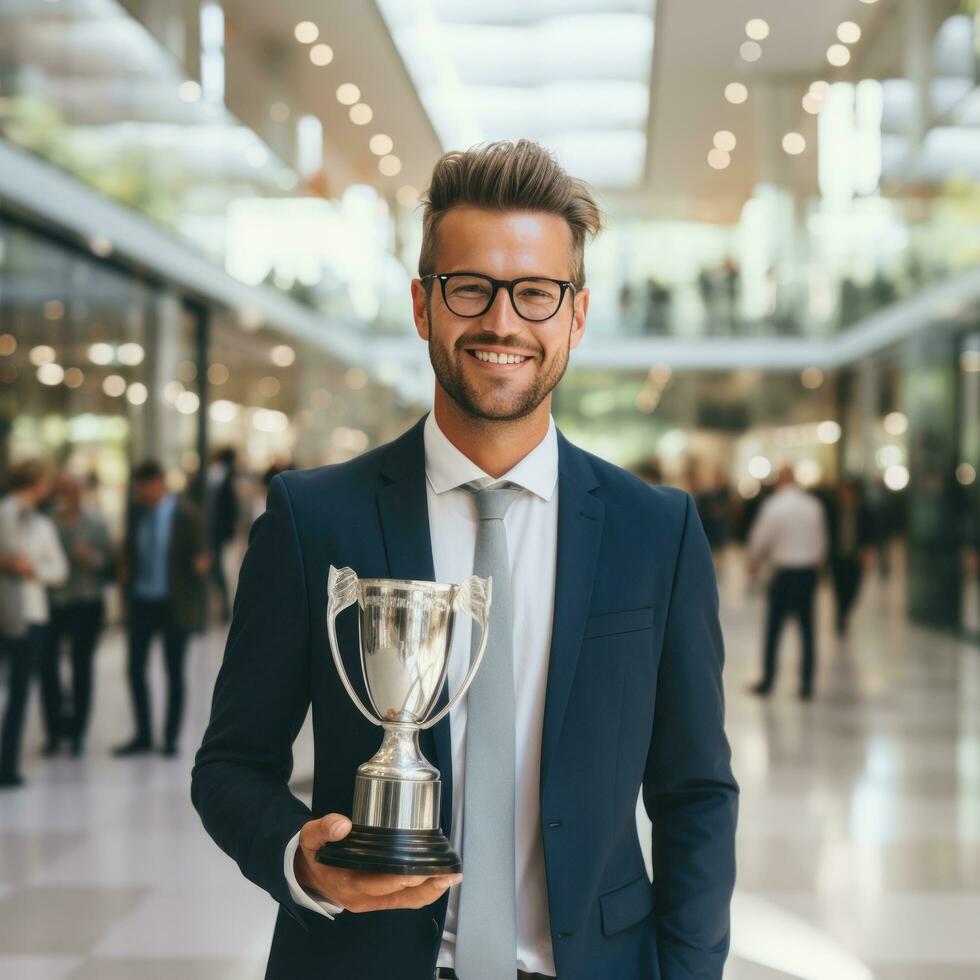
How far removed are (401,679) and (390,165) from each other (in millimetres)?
22368

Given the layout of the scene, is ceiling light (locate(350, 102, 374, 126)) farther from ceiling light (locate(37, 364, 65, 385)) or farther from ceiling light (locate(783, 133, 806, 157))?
ceiling light (locate(37, 364, 65, 385))

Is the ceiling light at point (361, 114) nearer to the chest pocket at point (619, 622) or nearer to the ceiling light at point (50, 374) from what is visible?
the ceiling light at point (50, 374)

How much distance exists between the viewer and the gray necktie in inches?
61.8

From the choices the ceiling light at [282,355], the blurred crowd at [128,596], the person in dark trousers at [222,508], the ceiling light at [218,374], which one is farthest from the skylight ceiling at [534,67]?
the blurred crowd at [128,596]

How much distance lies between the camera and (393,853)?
1281 millimetres

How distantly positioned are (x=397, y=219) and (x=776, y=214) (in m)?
7.46

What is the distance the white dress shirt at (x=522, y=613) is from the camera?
1.62m

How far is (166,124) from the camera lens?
1258 centimetres

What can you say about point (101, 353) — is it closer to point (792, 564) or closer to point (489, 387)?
point (792, 564)

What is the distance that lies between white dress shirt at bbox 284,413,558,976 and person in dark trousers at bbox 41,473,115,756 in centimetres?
698

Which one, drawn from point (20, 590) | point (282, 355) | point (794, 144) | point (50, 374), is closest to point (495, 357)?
point (20, 590)

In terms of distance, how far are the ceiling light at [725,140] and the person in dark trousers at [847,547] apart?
9.47 m

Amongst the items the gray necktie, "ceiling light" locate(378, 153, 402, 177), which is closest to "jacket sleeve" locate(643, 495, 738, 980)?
the gray necktie

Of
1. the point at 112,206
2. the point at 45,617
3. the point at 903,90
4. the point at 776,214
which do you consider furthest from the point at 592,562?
the point at 776,214
